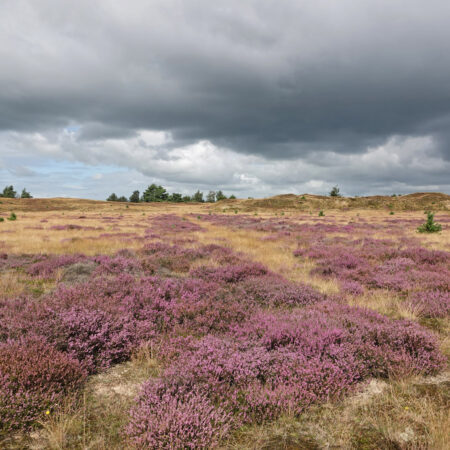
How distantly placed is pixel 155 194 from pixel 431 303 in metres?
135

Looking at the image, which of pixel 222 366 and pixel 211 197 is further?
pixel 211 197

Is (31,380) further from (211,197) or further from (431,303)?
(211,197)

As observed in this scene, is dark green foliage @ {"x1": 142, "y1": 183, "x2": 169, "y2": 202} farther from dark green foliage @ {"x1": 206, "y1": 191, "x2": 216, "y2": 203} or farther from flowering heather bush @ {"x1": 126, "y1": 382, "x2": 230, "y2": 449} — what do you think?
flowering heather bush @ {"x1": 126, "y1": 382, "x2": 230, "y2": 449}

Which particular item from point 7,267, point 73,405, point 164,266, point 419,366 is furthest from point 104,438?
point 7,267

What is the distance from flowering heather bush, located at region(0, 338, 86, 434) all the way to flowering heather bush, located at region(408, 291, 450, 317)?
605 cm

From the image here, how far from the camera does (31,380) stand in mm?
2855

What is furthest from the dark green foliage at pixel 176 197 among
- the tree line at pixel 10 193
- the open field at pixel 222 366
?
the open field at pixel 222 366

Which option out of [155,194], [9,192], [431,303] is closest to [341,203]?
[431,303]

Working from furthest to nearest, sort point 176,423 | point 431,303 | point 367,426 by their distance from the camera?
point 431,303, point 367,426, point 176,423

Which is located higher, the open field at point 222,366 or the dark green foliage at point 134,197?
the dark green foliage at point 134,197

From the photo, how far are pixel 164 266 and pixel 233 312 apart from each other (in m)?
4.99

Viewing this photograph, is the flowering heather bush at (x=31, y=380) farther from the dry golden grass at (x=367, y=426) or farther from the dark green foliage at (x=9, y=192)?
the dark green foliage at (x=9, y=192)

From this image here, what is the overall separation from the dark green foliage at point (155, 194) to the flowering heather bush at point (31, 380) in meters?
133

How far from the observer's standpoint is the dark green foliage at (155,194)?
133 meters
